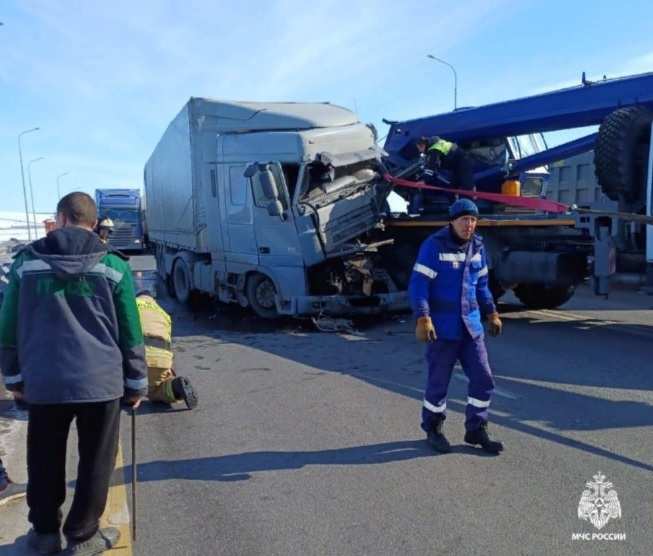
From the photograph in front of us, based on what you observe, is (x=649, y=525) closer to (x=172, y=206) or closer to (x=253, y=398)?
(x=253, y=398)

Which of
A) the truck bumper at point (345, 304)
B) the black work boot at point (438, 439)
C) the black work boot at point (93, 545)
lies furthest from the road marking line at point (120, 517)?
the truck bumper at point (345, 304)

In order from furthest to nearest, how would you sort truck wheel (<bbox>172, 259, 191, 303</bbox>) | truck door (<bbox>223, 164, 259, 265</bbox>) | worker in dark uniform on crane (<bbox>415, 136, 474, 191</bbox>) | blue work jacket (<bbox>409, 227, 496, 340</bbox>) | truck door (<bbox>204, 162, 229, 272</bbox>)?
truck wheel (<bbox>172, 259, 191, 303</bbox>)
truck door (<bbox>204, 162, 229, 272</bbox>)
worker in dark uniform on crane (<bbox>415, 136, 474, 191</bbox>)
truck door (<bbox>223, 164, 259, 265</bbox>)
blue work jacket (<bbox>409, 227, 496, 340</bbox>)

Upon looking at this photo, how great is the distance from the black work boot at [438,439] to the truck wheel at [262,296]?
18.6 ft

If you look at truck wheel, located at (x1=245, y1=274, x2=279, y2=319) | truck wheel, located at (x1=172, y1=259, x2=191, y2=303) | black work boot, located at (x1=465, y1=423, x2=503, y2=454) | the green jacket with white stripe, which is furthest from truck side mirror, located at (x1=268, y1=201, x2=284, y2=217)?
the green jacket with white stripe

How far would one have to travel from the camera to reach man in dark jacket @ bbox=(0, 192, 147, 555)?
10.1 ft

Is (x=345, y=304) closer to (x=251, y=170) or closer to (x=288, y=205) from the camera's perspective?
(x=288, y=205)

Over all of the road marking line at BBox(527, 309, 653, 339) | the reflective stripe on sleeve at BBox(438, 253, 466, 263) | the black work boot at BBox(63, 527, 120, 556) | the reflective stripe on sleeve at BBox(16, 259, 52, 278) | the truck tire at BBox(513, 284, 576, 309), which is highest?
the reflective stripe on sleeve at BBox(16, 259, 52, 278)

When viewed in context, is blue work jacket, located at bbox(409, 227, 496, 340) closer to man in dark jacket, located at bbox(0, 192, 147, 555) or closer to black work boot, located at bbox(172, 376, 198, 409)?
man in dark jacket, located at bbox(0, 192, 147, 555)

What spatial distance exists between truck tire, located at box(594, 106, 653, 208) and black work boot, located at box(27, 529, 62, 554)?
7.14 meters

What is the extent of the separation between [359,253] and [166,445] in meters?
5.46

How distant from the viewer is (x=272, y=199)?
9.33 m

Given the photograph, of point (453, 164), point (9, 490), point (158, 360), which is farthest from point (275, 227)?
point (9, 490)

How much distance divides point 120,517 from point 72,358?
1.14 m

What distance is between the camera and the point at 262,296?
10.3 meters
